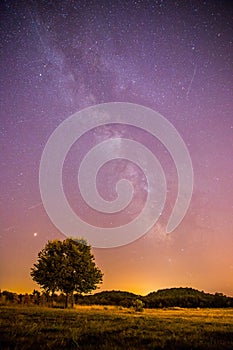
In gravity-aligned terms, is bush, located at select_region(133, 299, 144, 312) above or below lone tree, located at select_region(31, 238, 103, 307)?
below

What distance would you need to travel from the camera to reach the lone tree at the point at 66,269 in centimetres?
4328

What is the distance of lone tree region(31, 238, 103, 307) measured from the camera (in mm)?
43281

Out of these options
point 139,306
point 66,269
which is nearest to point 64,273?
point 66,269

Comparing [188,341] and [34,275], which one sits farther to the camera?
[34,275]

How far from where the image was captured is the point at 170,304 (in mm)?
65000

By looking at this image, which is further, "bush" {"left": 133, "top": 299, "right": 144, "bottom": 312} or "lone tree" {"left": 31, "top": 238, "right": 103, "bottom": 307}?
"lone tree" {"left": 31, "top": 238, "right": 103, "bottom": 307}

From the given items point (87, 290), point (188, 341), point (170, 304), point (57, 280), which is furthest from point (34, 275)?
point (188, 341)

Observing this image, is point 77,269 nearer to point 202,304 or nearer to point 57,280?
point 57,280

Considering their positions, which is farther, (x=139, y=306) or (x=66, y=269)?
(x=66, y=269)

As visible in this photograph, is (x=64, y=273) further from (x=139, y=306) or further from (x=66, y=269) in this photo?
(x=139, y=306)

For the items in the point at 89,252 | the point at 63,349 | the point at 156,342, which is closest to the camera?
the point at 63,349

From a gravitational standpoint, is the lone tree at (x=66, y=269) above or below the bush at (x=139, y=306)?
above

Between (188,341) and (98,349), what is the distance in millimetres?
3355

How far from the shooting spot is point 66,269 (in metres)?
43.3
